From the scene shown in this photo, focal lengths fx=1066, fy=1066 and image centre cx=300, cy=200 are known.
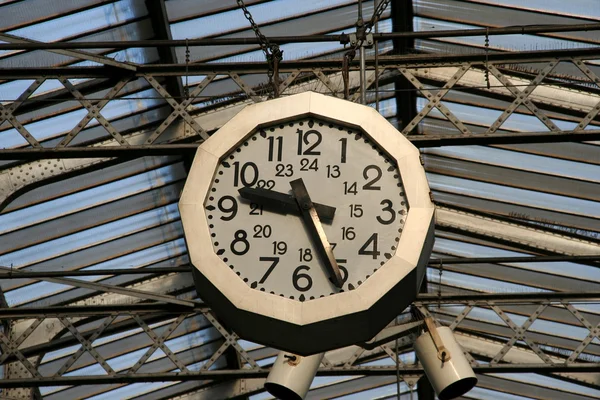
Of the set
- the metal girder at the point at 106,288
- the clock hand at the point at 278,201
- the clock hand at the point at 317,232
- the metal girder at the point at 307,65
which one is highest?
the metal girder at the point at 307,65

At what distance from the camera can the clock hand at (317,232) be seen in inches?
167

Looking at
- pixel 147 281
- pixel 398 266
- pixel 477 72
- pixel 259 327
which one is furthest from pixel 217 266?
pixel 147 281

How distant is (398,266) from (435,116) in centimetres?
1109

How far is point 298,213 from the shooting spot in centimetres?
436

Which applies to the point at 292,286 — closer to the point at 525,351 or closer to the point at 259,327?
the point at 259,327

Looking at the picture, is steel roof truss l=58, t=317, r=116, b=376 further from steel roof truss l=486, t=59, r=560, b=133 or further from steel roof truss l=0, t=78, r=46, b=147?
steel roof truss l=486, t=59, r=560, b=133

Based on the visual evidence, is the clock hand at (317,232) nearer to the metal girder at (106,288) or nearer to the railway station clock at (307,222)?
the railway station clock at (307,222)

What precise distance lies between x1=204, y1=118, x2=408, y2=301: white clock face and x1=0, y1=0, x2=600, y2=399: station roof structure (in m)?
5.82

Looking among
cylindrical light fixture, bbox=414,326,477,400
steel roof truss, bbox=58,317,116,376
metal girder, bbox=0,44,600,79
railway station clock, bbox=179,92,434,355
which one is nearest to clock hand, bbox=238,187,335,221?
railway station clock, bbox=179,92,434,355

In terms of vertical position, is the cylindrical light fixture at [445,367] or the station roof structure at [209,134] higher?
the station roof structure at [209,134]

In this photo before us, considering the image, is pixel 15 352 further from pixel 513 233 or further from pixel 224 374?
pixel 513 233

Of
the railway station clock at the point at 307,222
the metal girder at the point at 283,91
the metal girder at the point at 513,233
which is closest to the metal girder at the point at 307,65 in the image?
the metal girder at the point at 283,91

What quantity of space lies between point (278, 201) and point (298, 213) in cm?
10

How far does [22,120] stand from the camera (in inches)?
519
